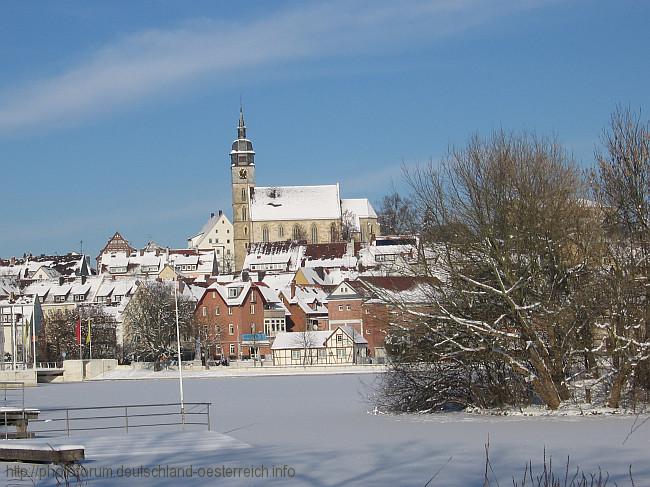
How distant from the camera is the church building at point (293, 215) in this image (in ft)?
628

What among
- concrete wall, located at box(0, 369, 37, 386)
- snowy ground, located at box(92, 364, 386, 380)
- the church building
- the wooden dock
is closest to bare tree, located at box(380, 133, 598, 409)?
the wooden dock

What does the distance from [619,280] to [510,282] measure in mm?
3072

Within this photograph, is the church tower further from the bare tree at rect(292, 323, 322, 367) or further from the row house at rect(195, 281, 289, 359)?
the bare tree at rect(292, 323, 322, 367)

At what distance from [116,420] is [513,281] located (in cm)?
1409

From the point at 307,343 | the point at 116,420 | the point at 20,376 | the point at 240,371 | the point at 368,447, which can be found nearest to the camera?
the point at 368,447

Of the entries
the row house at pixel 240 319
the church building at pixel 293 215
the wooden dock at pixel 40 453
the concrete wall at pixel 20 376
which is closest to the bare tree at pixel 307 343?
the row house at pixel 240 319

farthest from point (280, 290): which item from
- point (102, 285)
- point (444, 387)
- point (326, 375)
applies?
point (444, 387)

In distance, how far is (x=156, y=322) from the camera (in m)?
98.9

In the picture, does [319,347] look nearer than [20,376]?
No

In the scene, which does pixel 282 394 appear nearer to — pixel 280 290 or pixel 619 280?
pixel 619 280

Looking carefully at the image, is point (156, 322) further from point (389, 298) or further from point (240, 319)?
point (389, 298)

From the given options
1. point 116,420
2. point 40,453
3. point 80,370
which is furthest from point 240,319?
point 40,453

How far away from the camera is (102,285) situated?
133625mm

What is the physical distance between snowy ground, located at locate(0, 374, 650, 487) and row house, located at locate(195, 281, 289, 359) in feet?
238
